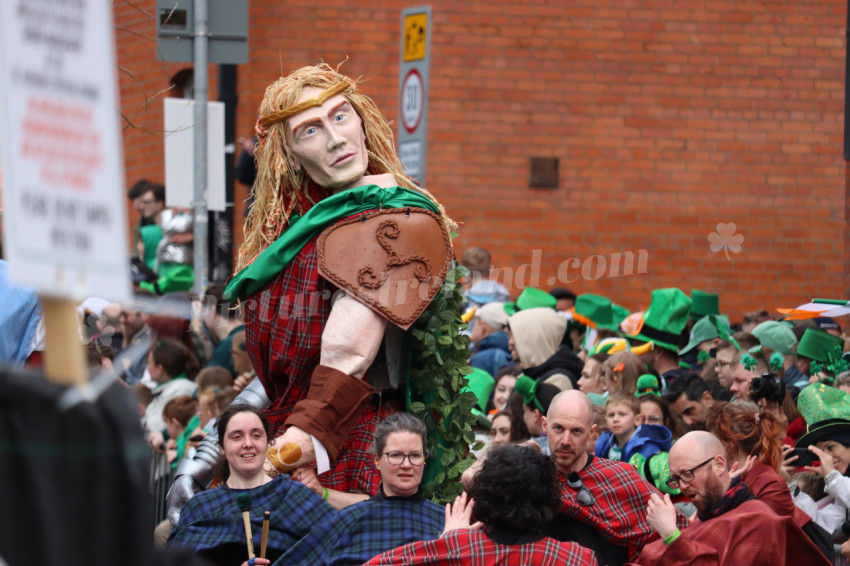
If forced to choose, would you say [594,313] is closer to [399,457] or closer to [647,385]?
[647,385]

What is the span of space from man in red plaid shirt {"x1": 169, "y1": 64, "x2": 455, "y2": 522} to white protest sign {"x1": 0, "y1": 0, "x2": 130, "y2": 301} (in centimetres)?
265


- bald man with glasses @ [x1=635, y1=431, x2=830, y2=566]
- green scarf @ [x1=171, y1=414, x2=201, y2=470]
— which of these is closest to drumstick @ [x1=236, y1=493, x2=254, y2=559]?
bald man with glasses @ [x1=635, y1=431, x2=830, y2=566]

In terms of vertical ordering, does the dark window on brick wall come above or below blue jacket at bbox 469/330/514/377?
above

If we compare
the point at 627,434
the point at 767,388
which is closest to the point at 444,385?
the point at 767,388

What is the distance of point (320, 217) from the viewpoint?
15.3 feet

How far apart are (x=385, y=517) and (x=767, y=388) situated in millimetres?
1972

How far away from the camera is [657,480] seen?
5.70 m

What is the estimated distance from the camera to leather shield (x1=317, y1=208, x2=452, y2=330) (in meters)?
4.47

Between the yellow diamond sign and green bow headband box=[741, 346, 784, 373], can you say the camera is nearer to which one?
green bow headband box=[741, 346, 784, 373]

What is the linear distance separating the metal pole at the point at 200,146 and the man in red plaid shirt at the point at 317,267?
8.85 ft

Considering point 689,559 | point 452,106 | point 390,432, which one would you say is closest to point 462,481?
point 390,432

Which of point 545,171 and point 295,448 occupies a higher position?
point 545,171

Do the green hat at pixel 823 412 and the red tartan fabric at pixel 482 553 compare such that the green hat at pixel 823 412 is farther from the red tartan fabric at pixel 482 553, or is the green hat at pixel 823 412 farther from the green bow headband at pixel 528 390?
the red tartan fabric at pixel 482 553

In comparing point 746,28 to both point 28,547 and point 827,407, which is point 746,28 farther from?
point 28,547
